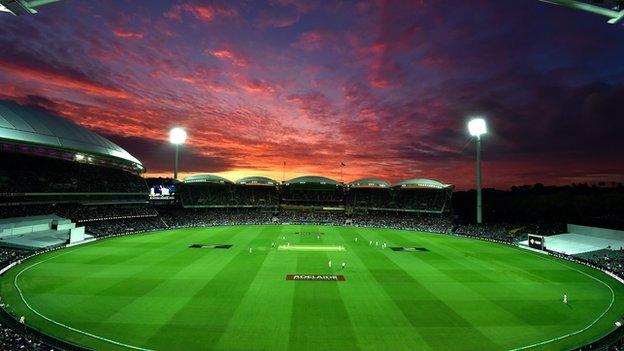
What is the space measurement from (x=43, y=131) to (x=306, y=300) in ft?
170

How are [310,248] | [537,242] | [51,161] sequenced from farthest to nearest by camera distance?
[51,161] → [537,242] → [310,248]

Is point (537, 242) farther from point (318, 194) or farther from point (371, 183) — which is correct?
point (318, 194)

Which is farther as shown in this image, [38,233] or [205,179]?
[205,179]

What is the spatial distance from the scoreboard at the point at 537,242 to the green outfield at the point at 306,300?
6.07 meters

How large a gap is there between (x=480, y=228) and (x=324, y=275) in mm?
48090

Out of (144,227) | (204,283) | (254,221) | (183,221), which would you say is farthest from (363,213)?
(204,283)

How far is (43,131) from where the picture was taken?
53.6 meters

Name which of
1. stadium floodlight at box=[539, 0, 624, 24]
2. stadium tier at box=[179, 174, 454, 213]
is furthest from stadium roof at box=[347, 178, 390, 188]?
stadium floodlight at box=[539, 0, 624, 24]

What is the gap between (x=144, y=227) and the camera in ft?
223

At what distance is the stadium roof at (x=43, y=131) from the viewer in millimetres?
49094

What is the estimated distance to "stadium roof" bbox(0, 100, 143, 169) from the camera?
49.1m

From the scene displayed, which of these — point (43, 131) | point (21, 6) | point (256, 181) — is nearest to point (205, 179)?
point (256, 181)

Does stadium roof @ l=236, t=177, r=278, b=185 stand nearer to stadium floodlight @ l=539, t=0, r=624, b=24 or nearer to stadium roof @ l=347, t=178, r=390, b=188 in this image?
stadium roof @ l=347, t=178, r=390, b=188

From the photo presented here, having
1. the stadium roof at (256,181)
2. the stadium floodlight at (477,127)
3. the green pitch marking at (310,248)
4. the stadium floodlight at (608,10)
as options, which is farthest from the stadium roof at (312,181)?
the stadium floodlight at (608,10)
